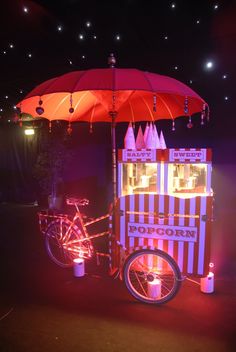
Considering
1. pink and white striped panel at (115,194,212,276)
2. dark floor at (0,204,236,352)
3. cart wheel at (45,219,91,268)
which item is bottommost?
dark floor at (0,204,236,352)

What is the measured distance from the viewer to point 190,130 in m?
8.06

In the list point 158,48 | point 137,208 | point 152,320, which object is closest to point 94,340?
point 152,320

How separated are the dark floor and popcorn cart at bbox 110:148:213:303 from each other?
0.29 m

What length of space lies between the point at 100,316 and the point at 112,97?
2.87 m

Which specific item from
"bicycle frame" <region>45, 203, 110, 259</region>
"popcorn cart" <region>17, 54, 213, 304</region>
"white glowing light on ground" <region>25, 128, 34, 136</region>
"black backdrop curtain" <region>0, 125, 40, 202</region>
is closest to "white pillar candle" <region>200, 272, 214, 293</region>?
"popcorn cart" <region>17, 54, 213, 304</region>

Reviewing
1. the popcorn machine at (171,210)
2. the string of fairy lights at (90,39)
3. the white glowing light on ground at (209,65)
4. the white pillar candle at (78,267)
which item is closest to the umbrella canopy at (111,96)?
the popcorn machine at (171,210)

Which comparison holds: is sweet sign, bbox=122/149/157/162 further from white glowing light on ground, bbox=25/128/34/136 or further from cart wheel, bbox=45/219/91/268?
white glowing light on ground, bbox=25/128/34/136

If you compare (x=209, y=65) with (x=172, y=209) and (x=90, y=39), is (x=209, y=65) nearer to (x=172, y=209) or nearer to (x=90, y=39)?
(x=90, y=39)

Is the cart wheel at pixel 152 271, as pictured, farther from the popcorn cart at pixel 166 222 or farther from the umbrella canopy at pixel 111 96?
the umbrella canopy at pixel 111 96

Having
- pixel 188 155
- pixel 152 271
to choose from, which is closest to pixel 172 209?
pixel 188 155

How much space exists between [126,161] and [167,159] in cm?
59

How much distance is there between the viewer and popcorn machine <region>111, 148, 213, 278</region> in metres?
3.61

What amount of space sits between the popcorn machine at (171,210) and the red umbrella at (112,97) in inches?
21.5

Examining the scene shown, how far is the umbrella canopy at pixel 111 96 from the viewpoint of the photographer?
10.4 feet
